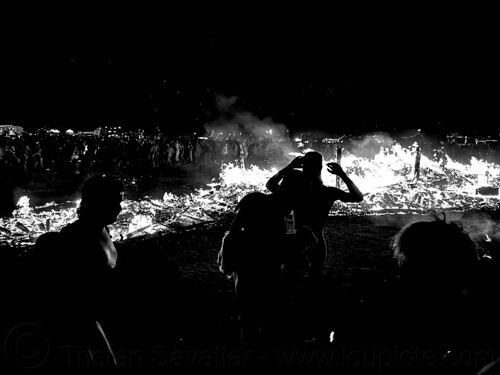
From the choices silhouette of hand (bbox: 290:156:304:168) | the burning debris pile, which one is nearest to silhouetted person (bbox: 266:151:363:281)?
silhouette of hand (bbox: 290:156:304:168)

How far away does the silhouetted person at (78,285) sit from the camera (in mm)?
1865

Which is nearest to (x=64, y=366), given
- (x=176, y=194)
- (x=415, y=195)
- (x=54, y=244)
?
(x=54, y=244)

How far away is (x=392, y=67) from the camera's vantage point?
76.1ft

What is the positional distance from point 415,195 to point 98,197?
1034cm

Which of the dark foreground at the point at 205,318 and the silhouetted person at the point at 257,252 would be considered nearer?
the dark foreground at the point at 205,318

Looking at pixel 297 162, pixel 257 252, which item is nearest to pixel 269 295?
pixel 257 252

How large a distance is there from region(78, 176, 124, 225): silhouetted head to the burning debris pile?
464 centimetres

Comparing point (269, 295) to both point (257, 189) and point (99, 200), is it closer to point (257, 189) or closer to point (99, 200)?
point (99, 200)

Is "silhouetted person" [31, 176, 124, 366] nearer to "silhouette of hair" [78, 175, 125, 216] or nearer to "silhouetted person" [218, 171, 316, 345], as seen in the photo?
"silhouette of hair" [78, 175, 125, 216]

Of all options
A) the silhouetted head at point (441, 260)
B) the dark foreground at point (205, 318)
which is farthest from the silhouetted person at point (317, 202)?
the silhouetted head at point (441, 260)

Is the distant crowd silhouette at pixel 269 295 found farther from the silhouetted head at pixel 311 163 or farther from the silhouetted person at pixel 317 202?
the silhouetted person at pixel 317 202

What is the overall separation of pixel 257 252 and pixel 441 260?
1357mm

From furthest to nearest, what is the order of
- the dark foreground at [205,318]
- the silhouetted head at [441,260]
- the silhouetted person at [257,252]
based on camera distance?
1. the silhouetted person at [257,252]
2. the dark foreground at [205,318]
3. the silhouetted head at [441,260]

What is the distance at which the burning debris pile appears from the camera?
7.46 meters
